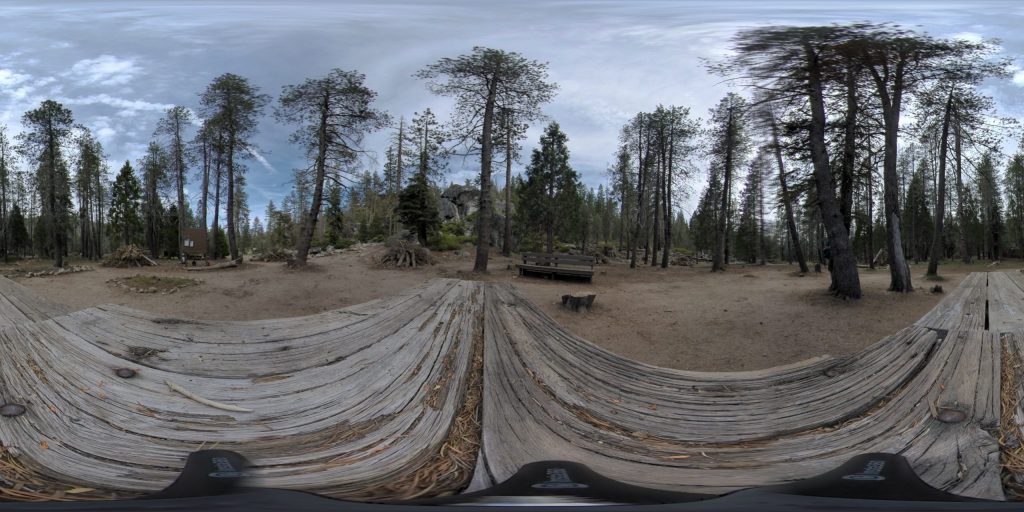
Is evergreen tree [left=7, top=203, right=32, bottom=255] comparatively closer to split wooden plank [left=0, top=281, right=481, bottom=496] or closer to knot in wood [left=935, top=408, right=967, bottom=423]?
split wooden plank [left=0, top=281, right=481, bottom=496]

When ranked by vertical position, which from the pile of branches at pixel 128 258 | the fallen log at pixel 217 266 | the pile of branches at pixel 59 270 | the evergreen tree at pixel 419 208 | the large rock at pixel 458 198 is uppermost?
the large rock at pixel 458 198

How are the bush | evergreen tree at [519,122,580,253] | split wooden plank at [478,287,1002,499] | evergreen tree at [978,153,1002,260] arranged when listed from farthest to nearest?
evergreen tree at [519,122,580,253]
the bush
evergreen tree at [978,153,1002,260]
split wooden plank at [478,287,1002,499]

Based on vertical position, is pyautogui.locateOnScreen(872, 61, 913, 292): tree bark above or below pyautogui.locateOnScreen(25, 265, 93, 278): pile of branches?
above

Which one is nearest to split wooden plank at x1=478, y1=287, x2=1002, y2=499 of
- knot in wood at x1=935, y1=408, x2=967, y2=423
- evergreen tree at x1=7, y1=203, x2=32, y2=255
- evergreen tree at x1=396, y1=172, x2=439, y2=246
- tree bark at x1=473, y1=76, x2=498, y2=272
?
knot in wood at x1=935, y1=408, x2=967, y2=423

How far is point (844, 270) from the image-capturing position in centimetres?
222

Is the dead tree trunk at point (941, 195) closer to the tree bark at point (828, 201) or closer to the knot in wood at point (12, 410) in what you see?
the tree bark at point (828, 201)

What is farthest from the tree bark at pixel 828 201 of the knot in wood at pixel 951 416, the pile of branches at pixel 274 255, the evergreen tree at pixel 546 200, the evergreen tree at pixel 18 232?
the evergreen tree at pixel 546 200

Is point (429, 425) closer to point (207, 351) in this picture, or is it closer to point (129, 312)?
point (207, 351)

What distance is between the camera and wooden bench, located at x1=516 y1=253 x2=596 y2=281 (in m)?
2.13

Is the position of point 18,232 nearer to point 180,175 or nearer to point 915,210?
point 180,175

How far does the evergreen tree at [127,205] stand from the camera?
162 cm

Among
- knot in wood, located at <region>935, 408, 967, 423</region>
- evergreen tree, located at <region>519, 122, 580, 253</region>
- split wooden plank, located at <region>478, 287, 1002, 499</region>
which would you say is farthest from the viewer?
evergreen tree, located at <region>519, 122, 580, 253</region>

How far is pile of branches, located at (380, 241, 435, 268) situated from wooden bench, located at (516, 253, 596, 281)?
1.76 ft

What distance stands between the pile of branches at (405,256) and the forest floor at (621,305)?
0.21 ft
